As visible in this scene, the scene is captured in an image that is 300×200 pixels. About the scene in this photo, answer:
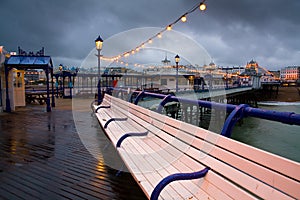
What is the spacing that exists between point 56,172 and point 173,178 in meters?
2.59

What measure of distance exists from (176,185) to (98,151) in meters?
2.97

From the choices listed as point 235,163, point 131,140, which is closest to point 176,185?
point 235,163

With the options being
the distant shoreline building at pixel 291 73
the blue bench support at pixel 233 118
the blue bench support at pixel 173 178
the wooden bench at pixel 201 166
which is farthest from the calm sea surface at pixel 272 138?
the distant shoreline building at pixel 291 73

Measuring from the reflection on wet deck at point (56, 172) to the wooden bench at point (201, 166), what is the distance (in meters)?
0.56

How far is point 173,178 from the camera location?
5.46 ft

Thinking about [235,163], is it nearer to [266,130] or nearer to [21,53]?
[21,53]

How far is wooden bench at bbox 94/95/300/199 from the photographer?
123 cm

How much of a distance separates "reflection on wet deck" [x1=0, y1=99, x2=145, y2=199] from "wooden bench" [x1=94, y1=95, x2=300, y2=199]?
56 cm

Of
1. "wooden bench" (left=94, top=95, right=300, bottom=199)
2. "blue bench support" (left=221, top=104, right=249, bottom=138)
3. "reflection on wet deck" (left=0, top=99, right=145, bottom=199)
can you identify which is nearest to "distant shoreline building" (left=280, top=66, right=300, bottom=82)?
"reflection on wet deck" (left=0, top=99, right=145, bottom=199)

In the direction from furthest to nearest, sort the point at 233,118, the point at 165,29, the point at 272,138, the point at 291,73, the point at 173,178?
the point at 291,73 < the point at 272,138 < the point at 165,29 < the point at 233,118 < the point at 173,178

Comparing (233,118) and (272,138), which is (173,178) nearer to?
(233,118)

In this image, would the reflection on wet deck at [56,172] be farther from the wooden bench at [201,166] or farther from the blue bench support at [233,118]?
the blue bench support at [233,118]

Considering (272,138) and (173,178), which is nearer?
(173,178)

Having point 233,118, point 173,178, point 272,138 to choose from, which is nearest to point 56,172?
point 173,178
